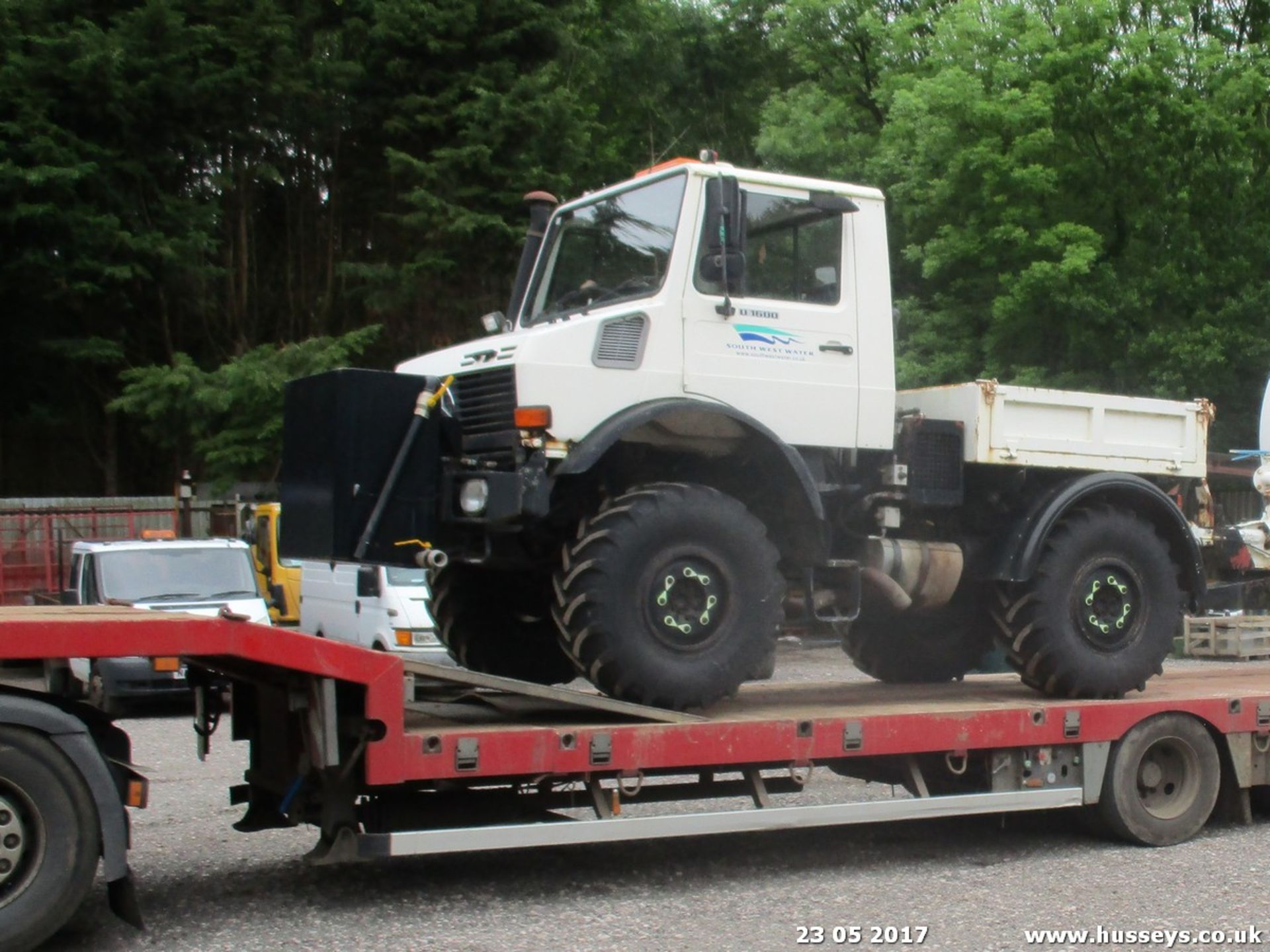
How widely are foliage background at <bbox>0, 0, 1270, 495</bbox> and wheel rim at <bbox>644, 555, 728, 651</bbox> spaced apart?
15.5 m

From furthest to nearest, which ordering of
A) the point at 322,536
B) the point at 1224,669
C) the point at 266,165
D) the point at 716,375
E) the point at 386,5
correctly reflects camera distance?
the point at 266,165
the point at 386,5
the point at 1224,669
the point at 716,375
the point at 322,536

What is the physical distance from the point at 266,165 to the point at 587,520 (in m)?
22.1

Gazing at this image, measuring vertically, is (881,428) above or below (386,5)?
below

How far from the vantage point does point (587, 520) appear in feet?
24.9

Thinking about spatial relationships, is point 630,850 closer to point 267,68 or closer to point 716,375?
point 716,375

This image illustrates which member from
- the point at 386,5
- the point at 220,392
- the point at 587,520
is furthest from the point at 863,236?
the point at 386,5

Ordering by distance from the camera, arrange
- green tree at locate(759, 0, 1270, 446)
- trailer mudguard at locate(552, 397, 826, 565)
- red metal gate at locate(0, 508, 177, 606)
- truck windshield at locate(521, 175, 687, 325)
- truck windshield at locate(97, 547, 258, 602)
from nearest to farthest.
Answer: trailer mudguard at locate(552, 397, 826, 565), truck windshield at locate(521, 175, 687, 325), truck windshield at locate(97, 547, 258, 602), green tree at locate(759, 0, 1270, 446), red metal gate at locate(0, 508, 177, 606)

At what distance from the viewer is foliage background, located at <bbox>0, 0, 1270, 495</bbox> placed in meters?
22.5

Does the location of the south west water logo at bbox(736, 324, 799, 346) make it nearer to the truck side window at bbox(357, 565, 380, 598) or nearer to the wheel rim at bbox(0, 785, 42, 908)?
the wheel rim at bbox(0, 785, 42, 908)

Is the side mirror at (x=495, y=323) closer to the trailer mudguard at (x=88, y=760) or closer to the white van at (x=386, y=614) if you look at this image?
the trailer mudguard at (x=88, y=760)

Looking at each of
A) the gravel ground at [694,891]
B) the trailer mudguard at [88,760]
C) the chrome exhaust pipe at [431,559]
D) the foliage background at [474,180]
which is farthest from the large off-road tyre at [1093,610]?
the foliage background at [474,180]

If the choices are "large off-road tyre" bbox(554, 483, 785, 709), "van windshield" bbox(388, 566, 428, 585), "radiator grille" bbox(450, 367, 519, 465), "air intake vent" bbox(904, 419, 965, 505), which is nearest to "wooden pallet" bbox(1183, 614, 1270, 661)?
"van windshield" bbox(388, 566, 428, 585)
